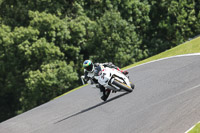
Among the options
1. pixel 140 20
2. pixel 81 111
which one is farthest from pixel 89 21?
pixel 81 111

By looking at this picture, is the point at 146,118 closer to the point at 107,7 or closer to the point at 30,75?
the point at 30,75

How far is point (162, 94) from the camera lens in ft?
37.9

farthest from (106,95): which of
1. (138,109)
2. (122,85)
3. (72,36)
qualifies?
(72,36)

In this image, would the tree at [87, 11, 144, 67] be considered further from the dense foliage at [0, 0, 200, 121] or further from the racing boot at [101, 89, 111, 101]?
the racing boot at [101, 89, 111, 101]

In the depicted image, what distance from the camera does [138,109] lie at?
10.6 m

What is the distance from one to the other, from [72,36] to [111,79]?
22850mm

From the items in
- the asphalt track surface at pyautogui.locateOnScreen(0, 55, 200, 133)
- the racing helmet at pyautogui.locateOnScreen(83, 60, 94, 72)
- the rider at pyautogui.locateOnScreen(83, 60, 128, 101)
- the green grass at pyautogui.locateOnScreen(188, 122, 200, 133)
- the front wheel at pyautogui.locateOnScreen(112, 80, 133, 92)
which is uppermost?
the racing helmet at pyautogui.locateOnScreen(83, 60, 94, 72)

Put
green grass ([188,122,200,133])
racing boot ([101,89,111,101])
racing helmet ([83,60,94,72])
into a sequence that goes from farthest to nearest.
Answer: racing boot ([101,89,111,101]) → racing helmet ([83,60,94,72]) → green grass ([188,122,200,133])

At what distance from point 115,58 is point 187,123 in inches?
1020

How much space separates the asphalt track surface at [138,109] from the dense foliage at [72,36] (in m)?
15.0

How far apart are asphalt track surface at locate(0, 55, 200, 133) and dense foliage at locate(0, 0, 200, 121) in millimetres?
14971

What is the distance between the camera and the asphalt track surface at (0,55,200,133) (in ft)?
29.3

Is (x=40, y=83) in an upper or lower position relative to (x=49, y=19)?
lower

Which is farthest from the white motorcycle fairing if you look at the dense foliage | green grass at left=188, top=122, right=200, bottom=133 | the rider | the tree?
the tree
